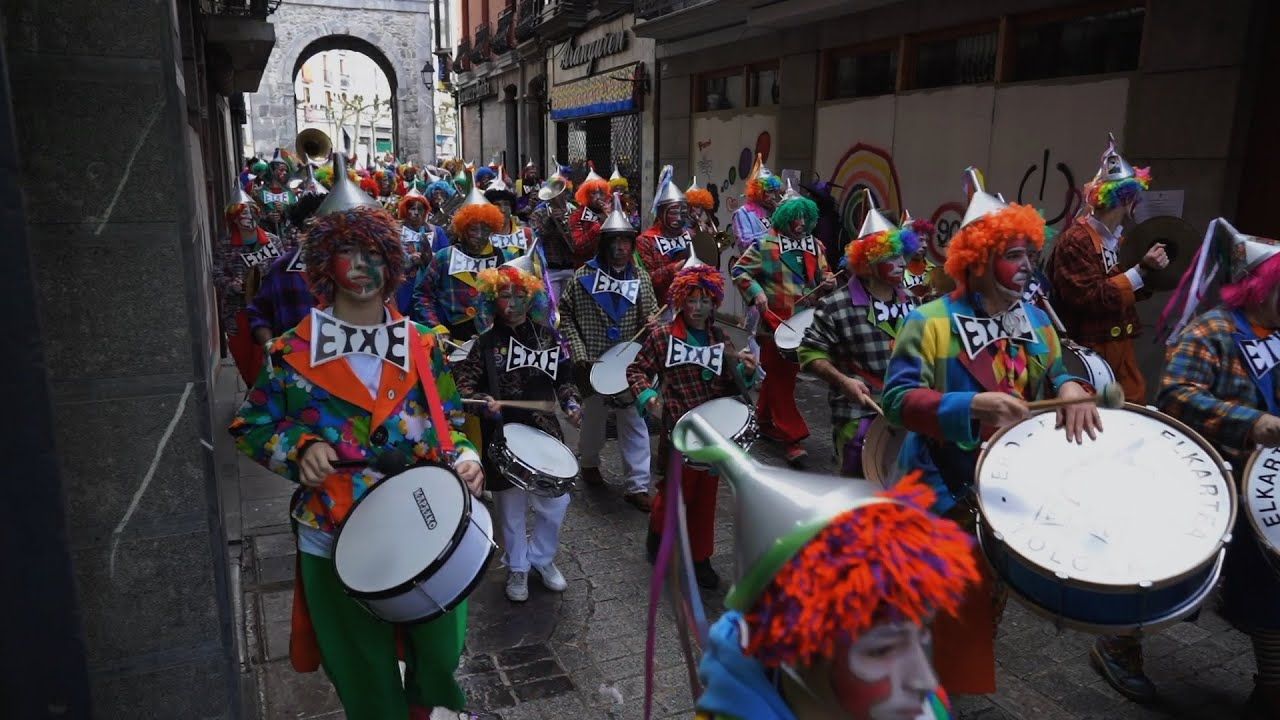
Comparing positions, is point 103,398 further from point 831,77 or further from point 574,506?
point 831,77

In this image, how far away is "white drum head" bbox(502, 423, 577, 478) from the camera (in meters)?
4.35

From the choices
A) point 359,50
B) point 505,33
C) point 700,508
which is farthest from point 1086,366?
point 359,50

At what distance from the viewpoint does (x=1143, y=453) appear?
3.01 metres

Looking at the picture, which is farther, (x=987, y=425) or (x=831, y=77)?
(x=831, y=77)

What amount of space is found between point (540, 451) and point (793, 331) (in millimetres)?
2973

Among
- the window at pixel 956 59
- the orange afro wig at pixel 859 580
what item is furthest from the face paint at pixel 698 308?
the window at pixel 956 59

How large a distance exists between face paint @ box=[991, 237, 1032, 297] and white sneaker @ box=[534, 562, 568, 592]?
2780mm

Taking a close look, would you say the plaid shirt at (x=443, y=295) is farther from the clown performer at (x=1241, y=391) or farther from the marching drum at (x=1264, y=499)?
the marching drum at (x=1264, y=499)

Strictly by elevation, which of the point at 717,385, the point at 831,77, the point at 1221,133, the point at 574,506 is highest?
the point at 831,77

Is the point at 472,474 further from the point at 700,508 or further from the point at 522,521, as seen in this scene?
the point at 700,508

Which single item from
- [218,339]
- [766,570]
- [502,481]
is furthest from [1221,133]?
[218,339]

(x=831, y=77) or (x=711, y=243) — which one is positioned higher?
(x=831, y=77)

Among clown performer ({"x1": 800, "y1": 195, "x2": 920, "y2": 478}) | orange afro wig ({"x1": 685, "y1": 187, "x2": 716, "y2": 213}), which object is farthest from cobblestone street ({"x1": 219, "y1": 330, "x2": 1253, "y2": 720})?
orange afro wig ({"x1": 685, "y1": 187, "x2": 716, "y2": 213})

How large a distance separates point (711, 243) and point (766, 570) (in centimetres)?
877
